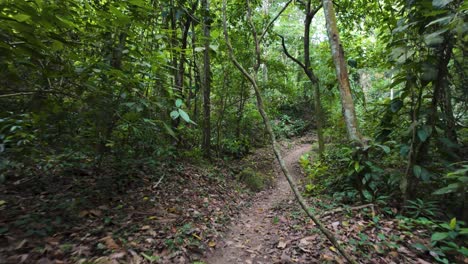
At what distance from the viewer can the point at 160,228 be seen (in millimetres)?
3688

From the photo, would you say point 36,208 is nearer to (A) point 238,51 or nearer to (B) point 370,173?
(B) point 370,173

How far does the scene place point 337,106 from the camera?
15.7 meters

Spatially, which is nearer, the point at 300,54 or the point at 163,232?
the point at 163,232

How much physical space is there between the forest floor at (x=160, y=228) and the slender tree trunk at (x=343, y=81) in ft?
4.67

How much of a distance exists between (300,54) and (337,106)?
501cm

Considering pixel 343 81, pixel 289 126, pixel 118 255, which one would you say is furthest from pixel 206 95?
pixel 289 126

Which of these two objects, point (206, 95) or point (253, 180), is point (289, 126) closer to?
point (253, 180)

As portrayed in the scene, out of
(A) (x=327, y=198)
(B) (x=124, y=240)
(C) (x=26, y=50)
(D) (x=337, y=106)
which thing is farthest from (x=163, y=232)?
(D) (x=337, y=106)

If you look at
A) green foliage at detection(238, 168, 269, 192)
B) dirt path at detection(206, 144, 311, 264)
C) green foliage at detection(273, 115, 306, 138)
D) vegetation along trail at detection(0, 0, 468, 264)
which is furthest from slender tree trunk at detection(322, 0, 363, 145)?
green foliage at detection(273, 115, 306, 138)

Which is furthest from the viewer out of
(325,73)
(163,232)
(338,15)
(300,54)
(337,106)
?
(300,54)

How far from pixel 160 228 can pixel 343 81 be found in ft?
13.7

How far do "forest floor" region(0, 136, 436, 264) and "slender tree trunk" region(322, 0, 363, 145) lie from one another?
142 cm

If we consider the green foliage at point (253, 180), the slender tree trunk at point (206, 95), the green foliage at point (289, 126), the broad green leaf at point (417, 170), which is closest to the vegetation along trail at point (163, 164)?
the broad green leaf at point (417, 170)

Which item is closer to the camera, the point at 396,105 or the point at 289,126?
the point at 396,105
